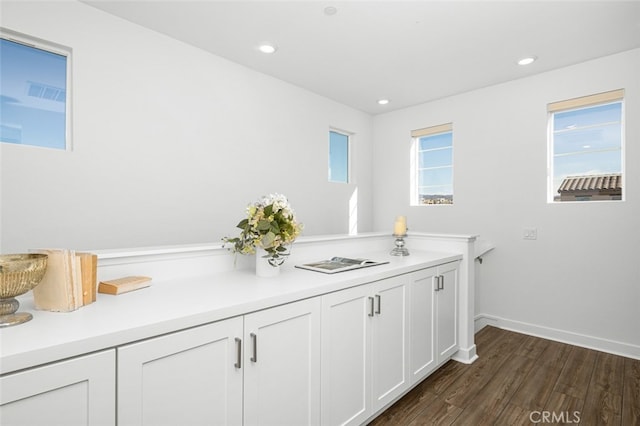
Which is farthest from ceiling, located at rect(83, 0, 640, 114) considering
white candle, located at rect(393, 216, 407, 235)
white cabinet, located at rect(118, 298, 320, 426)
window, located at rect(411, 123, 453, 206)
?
white cabinet, located at rect(118, 298, 320, 426)

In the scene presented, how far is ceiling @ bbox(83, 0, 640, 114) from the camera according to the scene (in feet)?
7.40

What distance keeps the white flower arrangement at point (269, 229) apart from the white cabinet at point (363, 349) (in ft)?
1.21

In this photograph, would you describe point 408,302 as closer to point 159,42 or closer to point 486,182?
point 486,182

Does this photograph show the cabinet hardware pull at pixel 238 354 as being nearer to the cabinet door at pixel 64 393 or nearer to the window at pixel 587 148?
the cabinet door at pixel 64 393

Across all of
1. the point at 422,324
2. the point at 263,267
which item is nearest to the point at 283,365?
the point at 263,267

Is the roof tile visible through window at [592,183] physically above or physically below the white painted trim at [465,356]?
above

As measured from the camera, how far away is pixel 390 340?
1.87 meters

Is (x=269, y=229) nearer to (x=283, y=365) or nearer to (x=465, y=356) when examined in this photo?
(x=283, y=365)

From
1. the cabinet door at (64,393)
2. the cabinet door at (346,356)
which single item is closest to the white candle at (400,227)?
the cabinet door at (346,356)

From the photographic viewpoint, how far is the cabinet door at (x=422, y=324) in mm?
2076

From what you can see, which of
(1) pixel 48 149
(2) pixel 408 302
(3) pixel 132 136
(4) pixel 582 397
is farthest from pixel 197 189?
(4) pixel 582 397

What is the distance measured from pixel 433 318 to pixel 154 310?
6.07 feet

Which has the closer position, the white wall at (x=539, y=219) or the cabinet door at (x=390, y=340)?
the cabinet door at (x=390, y=340)

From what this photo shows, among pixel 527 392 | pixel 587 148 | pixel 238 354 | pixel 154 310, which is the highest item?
pixel 587 148
